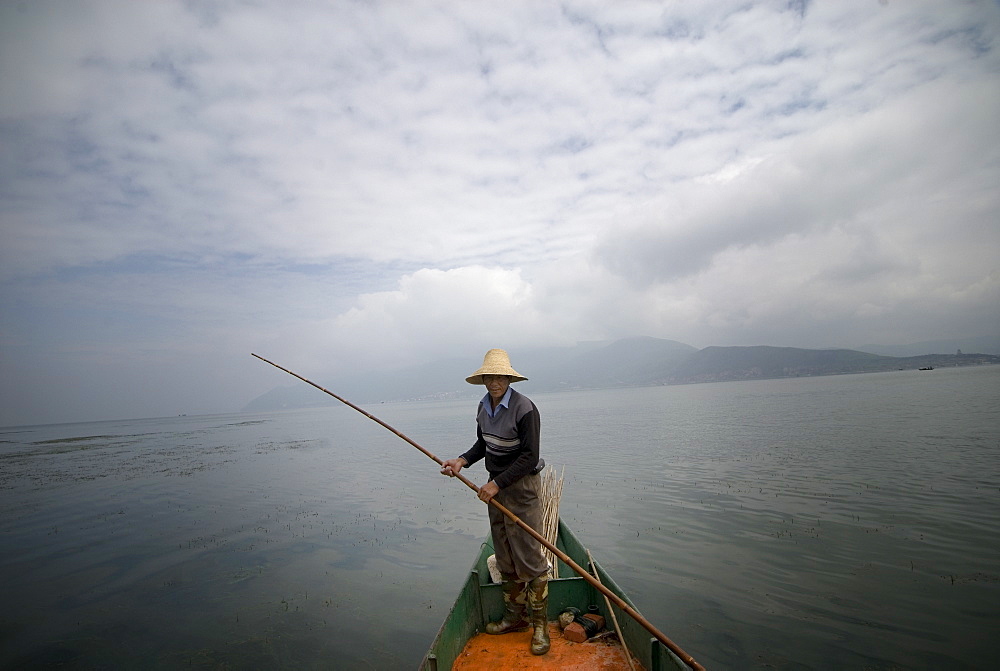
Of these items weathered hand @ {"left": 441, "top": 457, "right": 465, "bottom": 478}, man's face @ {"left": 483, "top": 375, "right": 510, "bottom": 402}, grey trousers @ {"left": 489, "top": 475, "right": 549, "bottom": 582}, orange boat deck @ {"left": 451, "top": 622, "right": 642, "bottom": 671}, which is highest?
man's face @ {"left": 483, "top": 375, "right": 510, "bottom": 402}

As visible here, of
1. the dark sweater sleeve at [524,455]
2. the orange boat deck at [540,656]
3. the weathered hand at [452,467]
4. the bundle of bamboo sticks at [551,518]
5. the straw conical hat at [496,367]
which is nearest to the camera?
the dark sweater sleeve at [524,455]

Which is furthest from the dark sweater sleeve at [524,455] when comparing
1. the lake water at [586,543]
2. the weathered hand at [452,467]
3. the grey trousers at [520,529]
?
the lake water at [586,543]

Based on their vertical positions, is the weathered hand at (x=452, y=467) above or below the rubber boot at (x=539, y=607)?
above

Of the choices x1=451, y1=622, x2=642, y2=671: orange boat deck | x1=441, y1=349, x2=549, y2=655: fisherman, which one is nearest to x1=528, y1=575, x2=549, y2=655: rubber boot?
x1=441, y1=349, x2=549, y2=655: fisherman

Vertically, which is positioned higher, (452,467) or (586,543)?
(452,467)

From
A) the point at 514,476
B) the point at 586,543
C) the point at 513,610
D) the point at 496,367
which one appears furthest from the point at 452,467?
the point at 586,543

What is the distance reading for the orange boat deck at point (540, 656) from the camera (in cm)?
447

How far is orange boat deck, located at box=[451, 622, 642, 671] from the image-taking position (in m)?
4.47

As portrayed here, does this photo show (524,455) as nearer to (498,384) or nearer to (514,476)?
(514,476)

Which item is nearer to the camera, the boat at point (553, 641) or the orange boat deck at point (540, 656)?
the boat at point (553, 641)

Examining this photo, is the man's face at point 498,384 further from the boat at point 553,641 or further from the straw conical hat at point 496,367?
the boat at point 553,641

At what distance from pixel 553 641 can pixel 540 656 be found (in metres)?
0.35

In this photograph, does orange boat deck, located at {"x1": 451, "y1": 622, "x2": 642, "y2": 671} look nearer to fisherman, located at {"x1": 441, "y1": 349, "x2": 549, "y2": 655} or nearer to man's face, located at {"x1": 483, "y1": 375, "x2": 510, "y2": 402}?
fisherman, located at {"x1": 441, "y1": 349, "x2": 549, "y2": 655}

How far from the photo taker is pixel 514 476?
4.34 m
